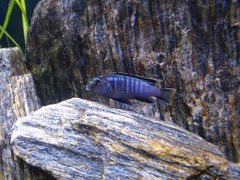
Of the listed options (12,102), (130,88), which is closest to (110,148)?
(130,88)

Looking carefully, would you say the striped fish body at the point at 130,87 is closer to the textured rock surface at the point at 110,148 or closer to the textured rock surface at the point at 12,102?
the textured rock surface at the point at 110,148

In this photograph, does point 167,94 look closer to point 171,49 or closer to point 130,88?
point 130,88

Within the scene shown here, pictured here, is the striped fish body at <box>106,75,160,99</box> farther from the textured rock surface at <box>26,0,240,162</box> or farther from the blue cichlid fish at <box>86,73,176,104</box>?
the textured rock surface at <box>26,0,240,162</box>

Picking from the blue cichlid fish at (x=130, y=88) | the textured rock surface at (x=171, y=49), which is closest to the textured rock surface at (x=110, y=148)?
the blue cichlid fish at (x=130, y=88)

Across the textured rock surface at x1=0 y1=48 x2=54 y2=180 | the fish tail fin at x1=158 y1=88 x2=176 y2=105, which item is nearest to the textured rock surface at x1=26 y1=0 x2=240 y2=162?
the fish tail fin at x1=158 y1=88 x2=176 y2=105

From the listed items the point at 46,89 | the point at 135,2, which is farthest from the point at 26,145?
the point at 135,2

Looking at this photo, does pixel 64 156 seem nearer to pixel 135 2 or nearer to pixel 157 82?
pixel 157 82
